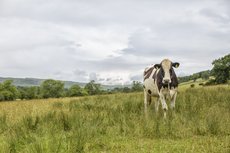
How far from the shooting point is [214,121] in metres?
9.03

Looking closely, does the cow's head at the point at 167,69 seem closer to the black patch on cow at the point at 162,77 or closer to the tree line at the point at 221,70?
the black patch on cow at the point at 162,77

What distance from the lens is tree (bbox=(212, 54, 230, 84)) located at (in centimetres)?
8650

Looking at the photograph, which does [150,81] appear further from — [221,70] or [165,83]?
[221,70]

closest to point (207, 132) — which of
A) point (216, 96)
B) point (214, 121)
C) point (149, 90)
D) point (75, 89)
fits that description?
point (214, 121)

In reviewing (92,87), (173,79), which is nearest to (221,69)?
(92,87)

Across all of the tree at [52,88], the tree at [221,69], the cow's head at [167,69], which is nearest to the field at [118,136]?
the cow's head at [167,69]

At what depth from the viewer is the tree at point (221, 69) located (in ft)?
284

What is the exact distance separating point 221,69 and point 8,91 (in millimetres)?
62979

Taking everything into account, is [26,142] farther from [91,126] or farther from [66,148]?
[91,126]

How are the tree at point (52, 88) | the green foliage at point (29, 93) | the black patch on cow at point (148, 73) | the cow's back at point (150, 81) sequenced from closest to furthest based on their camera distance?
the cow's back at point (150, 81), the black patch on cow at point (148, 73), the green foliage at point (29, 93), the tree at point (52, 88)

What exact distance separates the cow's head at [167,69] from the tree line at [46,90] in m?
66.7

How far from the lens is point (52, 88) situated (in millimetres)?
106562

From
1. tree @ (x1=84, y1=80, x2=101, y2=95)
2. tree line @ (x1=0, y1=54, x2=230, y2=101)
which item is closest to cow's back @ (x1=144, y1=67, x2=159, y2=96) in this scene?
tree line @ (x1=0, y1=54, x2=230, y2=101)

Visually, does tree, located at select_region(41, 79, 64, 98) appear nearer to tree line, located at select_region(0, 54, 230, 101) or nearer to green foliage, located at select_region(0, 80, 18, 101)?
tree line, located at select_region(0, 54, 230, 101)
